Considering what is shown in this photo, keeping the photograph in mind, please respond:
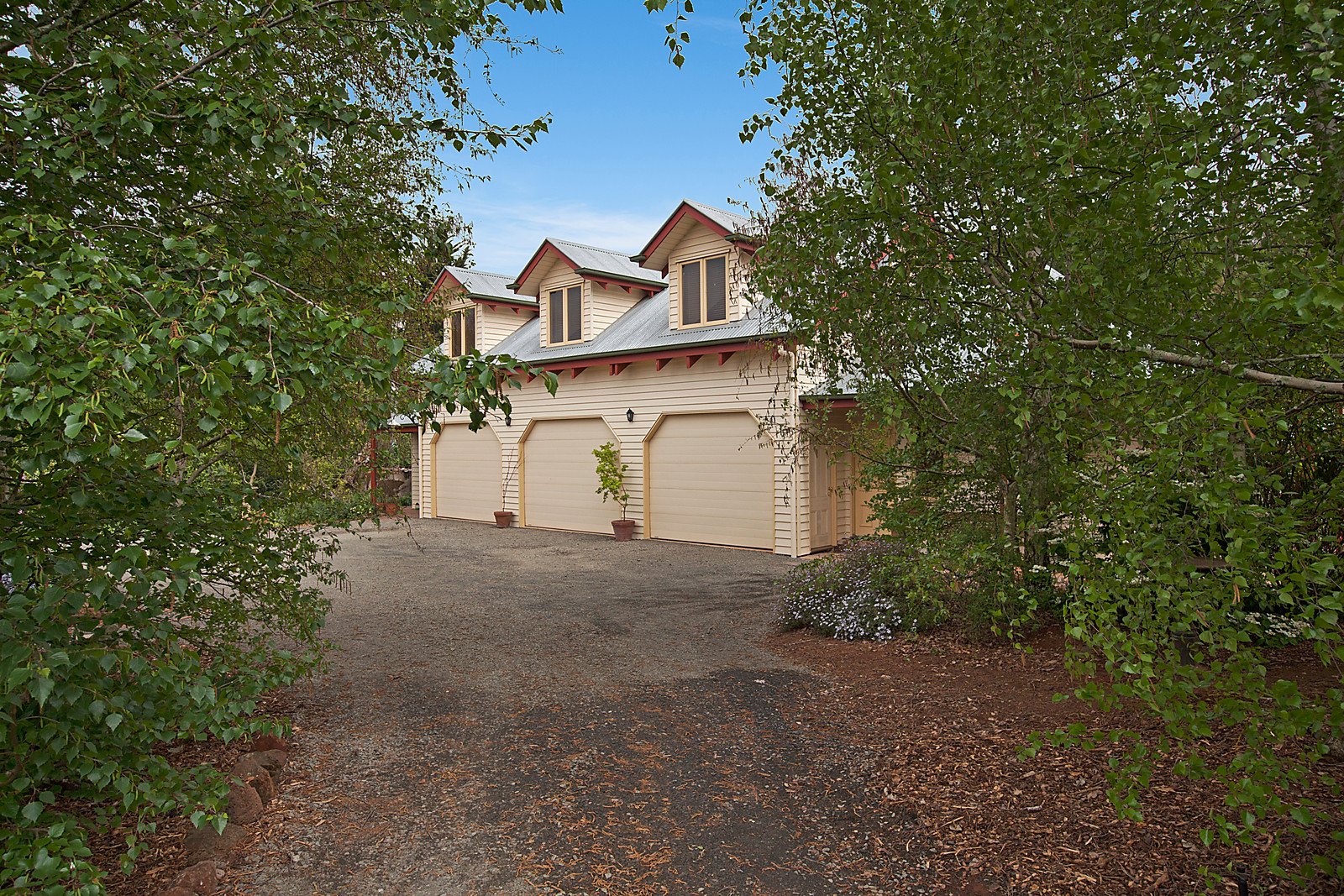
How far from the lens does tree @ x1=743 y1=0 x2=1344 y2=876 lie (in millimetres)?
2209

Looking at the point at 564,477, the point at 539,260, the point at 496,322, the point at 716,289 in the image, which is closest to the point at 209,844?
the point at 716,289

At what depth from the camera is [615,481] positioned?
15.3 meters

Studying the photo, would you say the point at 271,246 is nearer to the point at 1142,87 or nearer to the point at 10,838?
the point at 10,838

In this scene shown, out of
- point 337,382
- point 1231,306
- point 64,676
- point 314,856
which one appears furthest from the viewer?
point 314,856

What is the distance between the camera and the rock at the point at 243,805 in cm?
404

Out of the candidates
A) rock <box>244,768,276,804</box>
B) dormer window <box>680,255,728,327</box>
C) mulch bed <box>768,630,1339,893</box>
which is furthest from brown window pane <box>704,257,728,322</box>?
rock <box>244,768,276,804</box>

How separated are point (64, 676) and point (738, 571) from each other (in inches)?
399

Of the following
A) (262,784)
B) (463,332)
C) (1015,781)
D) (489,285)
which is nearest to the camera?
(1015,781)

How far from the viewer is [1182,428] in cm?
238

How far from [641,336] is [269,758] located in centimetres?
1172

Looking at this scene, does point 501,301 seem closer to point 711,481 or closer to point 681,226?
point 681,226

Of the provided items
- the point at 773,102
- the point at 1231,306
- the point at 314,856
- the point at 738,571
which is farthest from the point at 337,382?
the point at 738,571

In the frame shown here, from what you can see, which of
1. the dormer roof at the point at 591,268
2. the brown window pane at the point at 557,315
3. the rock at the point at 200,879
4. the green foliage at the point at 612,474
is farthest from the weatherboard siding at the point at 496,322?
the rock at the point at 200,879

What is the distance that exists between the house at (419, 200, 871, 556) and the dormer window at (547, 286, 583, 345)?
3 centimetres
